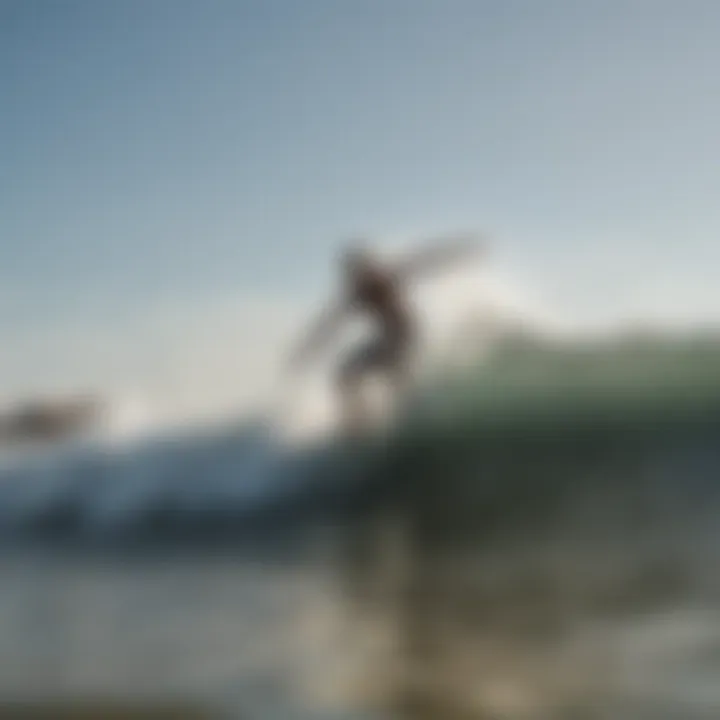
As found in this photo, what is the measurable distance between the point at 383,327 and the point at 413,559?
8.22 ft

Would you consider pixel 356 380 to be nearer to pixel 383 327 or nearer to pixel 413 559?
pixel 383 327

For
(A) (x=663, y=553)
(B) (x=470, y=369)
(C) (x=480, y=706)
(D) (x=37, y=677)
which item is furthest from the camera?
(B) (x=470, y=369)

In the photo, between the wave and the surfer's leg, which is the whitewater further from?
the surfer's leg

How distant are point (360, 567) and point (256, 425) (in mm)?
3407

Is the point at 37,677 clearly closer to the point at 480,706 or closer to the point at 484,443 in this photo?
the point at 480,706

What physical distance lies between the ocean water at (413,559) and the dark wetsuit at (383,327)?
0.60 meters

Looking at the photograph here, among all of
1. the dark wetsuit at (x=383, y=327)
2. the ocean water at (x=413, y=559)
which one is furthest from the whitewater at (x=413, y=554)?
the dark wetsuit at (x=383, y=327)

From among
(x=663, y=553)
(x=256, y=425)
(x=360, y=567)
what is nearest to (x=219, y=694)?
(x=360, y=567)

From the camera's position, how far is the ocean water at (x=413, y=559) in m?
4.06

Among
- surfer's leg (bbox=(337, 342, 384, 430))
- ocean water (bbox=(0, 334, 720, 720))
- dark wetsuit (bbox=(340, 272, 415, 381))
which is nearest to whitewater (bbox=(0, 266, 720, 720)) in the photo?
ocean water (bbox=(0, 334, 720, 720))

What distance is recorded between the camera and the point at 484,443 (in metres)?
8.68

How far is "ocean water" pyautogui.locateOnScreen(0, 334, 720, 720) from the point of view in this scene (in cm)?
406

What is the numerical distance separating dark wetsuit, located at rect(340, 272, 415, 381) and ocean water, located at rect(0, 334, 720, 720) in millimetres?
596

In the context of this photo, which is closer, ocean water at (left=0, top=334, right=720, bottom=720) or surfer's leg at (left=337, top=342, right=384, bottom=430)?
ocean water at (left=0, top=334, right=720, bottom=720)
